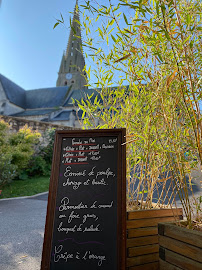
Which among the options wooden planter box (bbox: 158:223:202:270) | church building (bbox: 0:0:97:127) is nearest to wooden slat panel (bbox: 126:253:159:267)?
wooden planter box (bbox: 158:223:202:270)

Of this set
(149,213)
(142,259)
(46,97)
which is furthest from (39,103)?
(142,259)

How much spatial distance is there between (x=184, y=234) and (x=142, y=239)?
1.60 ft

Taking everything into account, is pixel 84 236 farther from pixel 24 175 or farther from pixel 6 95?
pixel 6 95

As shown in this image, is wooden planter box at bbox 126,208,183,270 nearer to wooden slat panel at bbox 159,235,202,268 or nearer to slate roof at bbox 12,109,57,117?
wooden slat panel at bbox 159,235,202,268

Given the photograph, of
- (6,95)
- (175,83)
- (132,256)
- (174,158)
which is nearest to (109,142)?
(174,158)

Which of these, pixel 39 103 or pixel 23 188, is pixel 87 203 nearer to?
pixel 23 188

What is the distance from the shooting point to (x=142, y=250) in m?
1.62

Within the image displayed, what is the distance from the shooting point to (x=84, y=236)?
158cm

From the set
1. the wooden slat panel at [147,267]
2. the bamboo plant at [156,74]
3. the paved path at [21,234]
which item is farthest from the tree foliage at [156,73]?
the paved path at [21,234]

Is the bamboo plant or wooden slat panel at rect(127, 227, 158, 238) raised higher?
the bamboo plant

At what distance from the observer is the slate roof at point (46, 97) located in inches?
1337

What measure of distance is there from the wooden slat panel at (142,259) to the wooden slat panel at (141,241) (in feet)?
0.32

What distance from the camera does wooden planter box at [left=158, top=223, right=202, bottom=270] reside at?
1.16 metres

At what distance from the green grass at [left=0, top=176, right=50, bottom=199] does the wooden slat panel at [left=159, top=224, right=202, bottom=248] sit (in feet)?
18.2
